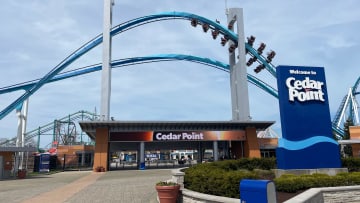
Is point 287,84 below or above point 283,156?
above

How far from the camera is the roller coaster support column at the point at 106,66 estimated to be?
3875 centimetres

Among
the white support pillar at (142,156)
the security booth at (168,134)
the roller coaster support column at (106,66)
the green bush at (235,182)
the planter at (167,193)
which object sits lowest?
the planter at (167,193)

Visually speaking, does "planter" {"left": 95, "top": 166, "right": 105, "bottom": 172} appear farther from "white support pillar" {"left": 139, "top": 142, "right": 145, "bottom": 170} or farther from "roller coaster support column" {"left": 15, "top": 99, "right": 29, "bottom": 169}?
"roller coaster support column" {"left": 15, "top": 99, "right": 29, "bottom": 169}

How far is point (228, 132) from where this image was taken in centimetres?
4153

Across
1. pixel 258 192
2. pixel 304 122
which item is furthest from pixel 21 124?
pixel 258 192

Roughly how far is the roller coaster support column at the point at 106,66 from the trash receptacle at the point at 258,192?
3299 cm

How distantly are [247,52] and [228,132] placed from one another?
14.6 meters

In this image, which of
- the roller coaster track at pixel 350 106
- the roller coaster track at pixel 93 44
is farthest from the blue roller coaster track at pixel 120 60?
the roller coaster track at pixel 350 106

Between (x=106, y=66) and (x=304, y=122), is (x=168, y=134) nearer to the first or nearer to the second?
(x=106, y=66)

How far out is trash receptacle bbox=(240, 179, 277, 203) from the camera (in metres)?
6.32

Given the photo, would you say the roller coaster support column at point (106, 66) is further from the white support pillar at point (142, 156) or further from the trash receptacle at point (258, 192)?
the trash receptacle at point (258, 192)

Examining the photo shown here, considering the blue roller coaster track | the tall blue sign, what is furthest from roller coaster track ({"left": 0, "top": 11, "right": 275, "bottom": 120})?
the tall blue sign

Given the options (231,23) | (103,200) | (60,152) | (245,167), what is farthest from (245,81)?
(60,152)

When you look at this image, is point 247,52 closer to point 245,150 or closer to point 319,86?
point 245,150
